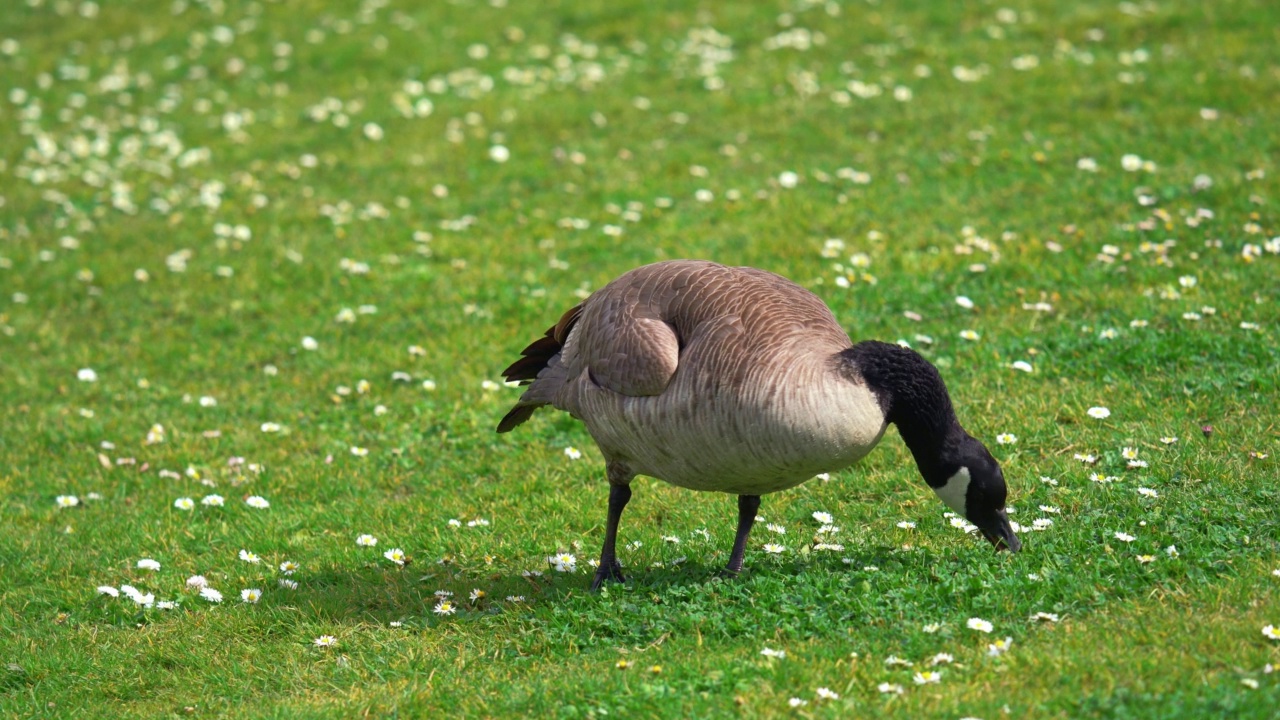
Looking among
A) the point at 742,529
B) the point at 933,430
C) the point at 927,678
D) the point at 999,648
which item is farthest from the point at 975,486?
the point at 742,529

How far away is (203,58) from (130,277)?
284 inches

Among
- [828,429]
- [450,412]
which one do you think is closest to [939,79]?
[450,412]

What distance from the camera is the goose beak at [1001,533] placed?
5652 mm

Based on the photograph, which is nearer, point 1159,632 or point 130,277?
point 1159,632

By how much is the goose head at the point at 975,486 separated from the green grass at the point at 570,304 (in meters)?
0.20

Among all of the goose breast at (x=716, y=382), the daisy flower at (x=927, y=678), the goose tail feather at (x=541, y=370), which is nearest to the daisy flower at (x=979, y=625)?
the daisy flower at (x=927, y=678)

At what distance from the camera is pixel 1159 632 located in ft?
16.2

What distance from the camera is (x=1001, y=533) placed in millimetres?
5684

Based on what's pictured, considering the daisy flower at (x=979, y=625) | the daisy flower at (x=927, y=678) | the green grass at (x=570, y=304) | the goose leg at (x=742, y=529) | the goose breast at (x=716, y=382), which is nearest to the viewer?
the daisy flower at (x=927, y=678)

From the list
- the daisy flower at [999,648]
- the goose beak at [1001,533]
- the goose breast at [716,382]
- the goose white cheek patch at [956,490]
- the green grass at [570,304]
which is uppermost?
the goose breast at [716,382]

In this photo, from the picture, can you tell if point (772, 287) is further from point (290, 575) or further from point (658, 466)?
point (290, 575)

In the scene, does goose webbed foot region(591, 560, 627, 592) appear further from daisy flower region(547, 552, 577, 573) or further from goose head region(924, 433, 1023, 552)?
goose head region(924, 433, 1023, 552)

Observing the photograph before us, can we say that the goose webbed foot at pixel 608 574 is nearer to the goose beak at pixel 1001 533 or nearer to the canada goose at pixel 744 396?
the canada goose at pixel 744 396

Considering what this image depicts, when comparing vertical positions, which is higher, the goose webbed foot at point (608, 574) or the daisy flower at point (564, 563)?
the goose webbed foot at point (608, 574)
